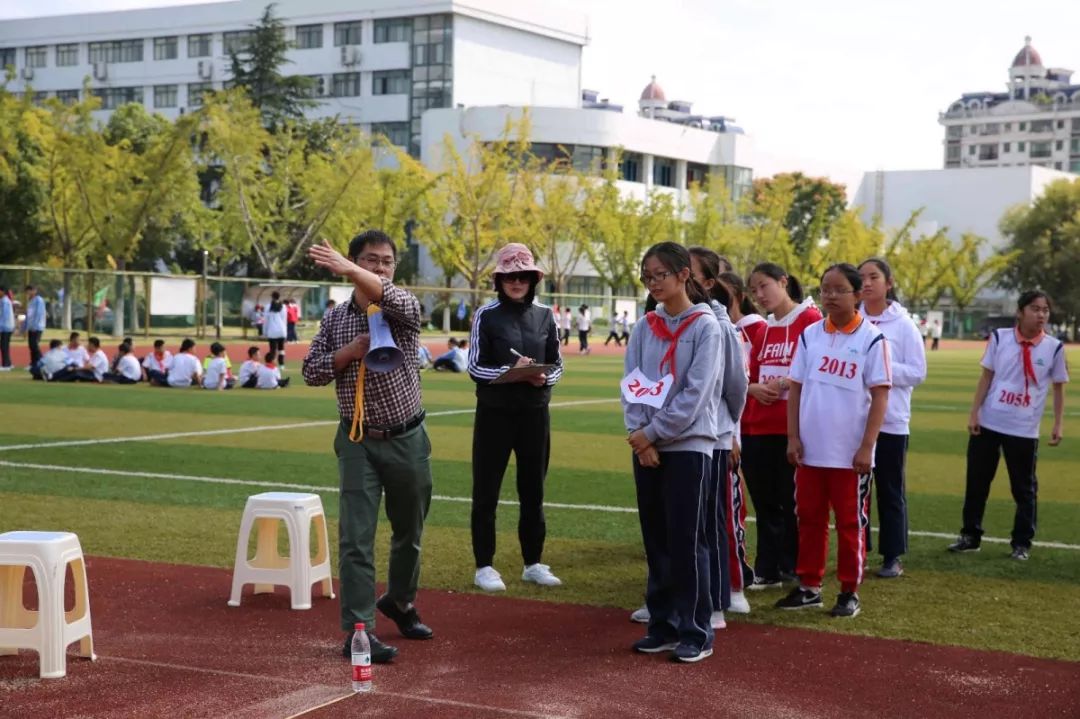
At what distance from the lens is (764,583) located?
8.38 meters

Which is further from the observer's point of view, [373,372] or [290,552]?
[290,552]

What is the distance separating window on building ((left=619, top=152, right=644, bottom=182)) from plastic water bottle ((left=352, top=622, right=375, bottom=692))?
262 feet

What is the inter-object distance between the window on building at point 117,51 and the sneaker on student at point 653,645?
9323cm

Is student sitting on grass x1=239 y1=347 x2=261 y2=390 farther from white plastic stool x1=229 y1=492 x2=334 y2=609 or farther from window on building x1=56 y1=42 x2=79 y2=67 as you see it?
window on building x1=56 y1=42 x2=79 y2=67

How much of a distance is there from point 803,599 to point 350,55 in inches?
3216

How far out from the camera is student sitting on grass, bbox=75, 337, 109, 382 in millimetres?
26297

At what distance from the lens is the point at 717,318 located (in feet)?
22.0

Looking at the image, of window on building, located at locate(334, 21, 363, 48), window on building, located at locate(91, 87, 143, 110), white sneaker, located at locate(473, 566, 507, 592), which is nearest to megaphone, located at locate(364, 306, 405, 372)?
white sneaker, located at locate(473, 566, 507, 592)

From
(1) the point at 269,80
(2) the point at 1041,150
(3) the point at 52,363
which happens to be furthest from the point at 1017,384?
(2) the point at 1041,150

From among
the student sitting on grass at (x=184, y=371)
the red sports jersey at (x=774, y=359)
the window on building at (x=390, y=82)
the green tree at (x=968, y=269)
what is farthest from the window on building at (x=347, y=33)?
the red sports jersey at (x=774, y=359)

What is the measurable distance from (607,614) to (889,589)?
1.88 meters

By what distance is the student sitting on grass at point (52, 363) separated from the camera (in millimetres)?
26406

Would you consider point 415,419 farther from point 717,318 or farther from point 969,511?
point 969,511

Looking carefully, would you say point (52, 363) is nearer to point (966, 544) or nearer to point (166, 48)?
point (966, 544)
